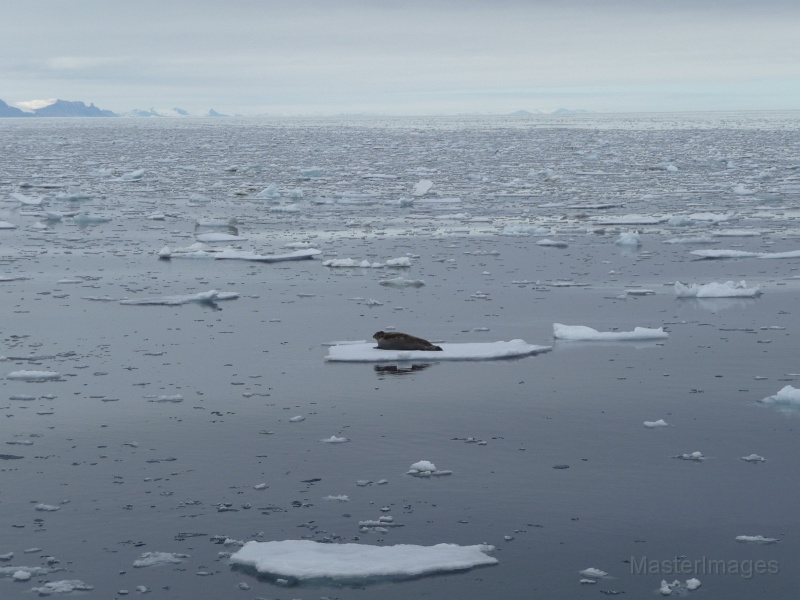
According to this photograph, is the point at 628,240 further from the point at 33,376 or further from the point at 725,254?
the point at 33,376

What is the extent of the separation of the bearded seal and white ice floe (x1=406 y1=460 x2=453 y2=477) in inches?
118

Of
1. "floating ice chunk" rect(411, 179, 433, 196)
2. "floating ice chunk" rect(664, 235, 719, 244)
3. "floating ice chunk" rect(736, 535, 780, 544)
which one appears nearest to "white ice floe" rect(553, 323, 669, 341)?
"floating ice chunk" rect(736, 535, 780, 544)

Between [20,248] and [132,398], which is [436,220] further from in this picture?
[132,398]

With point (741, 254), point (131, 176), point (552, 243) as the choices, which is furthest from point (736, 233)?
point (131, 176)

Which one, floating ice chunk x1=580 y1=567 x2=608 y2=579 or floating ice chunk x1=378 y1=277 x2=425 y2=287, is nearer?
floating ice chunk x1=580 y1=567 x2=608 y2=579

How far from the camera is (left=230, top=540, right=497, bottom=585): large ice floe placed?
515 centimetres

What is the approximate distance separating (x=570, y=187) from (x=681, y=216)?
8.42 m

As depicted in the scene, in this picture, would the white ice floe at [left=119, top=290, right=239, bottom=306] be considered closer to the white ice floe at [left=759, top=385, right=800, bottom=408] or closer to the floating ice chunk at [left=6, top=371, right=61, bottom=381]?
the floating ice chunk at [left=6, top=371, right=61, bottom=381]

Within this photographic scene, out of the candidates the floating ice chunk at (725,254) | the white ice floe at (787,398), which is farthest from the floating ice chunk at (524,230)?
the white ice floe at (787,398)

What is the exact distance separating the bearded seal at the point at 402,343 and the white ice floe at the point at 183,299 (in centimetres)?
320

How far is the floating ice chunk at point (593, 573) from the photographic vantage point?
5.20m

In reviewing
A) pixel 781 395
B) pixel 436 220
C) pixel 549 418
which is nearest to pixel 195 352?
pixel 549 418

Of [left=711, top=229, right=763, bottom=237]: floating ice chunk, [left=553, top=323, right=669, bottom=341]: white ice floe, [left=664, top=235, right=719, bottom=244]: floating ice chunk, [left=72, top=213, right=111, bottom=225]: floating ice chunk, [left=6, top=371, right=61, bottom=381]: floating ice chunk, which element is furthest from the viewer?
[left=72, top=213, right=111, bottom=225]: floating ice chunk

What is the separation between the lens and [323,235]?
61.7 feet
